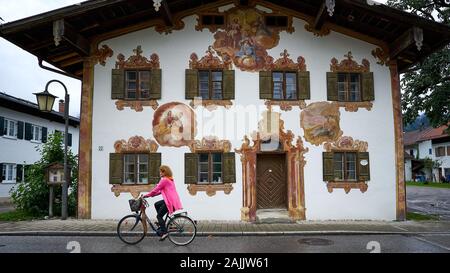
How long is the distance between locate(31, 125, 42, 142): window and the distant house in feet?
139

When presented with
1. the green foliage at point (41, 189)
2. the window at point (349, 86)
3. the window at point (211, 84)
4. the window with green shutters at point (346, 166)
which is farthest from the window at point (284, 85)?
the green foliage at point (41, 189)

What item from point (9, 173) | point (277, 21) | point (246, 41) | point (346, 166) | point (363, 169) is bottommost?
point (9, 173)

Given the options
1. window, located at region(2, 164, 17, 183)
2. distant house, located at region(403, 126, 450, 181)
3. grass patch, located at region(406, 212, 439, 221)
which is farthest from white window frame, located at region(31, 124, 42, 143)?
distant house, located at region(403, 126, 450, 181)

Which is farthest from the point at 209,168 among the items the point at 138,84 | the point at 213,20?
the point at 213,20

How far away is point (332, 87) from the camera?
551 inches

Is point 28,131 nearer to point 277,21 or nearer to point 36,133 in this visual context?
point 36,133

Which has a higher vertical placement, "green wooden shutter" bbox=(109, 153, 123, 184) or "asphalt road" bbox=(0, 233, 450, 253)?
"green wooden shutter" bbox=(109, 153, 123, 184)

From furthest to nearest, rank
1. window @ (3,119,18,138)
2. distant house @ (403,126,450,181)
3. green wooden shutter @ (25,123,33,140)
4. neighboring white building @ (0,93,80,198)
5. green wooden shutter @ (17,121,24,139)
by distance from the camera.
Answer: distant house @ (403,126,450,181)
green wooden shutter @ (25,123,33,140)
green wooden shutter @ (17,121,24,139)
window @ (3,119,18,138)
neighboring white building @ (0,93,80,198)

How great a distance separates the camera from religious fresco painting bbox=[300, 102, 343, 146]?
45.3ft

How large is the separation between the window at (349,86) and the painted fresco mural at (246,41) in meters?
2.59

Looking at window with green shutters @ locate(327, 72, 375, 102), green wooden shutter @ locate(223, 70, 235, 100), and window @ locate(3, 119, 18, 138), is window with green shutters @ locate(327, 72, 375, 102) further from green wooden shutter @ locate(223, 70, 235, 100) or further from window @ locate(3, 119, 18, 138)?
window @ locate(3, 119, 18, 138)

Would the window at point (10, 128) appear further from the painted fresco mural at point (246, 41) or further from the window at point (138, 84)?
the painted fresco mural at point (246, 41)

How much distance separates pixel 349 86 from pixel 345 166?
2801mm
